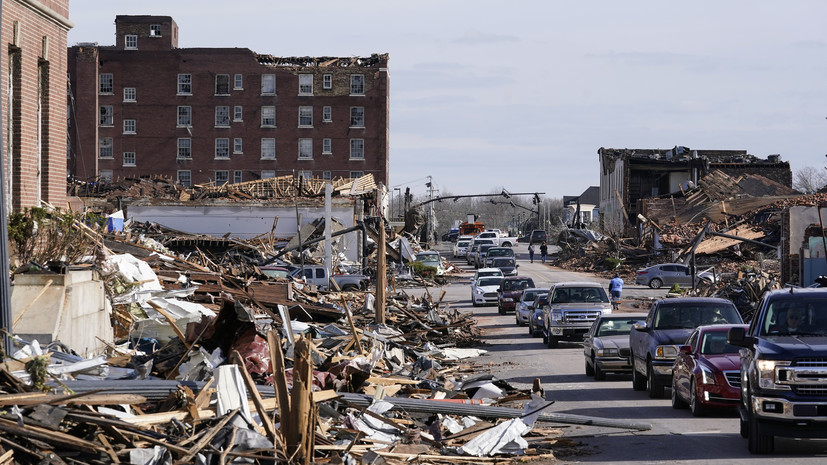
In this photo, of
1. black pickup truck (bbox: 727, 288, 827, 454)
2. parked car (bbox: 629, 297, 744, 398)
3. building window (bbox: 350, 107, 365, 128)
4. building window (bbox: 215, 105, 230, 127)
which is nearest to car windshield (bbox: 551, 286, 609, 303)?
parked car (bbox: 629, 297, 744, 398)

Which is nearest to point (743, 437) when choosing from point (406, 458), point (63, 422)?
point (406, 458)

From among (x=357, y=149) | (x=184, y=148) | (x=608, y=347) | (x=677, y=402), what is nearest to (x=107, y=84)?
(x=184, y=148)

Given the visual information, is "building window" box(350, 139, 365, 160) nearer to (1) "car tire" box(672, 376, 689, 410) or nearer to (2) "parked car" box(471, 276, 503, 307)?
(2) "parked car" box(471, 276, 503, 307)

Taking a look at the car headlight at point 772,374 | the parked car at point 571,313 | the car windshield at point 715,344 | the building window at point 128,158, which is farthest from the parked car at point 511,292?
the building window at point 128,158

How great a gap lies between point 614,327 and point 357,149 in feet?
227

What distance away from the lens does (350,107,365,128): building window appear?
90125 millimetres

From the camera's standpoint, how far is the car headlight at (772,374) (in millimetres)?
11578

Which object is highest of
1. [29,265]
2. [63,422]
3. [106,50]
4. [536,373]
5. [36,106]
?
[106,50]

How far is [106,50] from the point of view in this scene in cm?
9056

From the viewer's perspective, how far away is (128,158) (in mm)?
91562

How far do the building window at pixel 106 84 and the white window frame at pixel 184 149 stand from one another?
7404 millimetres

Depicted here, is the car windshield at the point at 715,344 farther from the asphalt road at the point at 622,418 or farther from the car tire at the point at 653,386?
the car tire at the point at 653,386

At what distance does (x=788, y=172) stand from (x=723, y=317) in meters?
79.4

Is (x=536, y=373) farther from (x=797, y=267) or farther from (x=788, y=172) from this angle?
(x=788, y=172)
